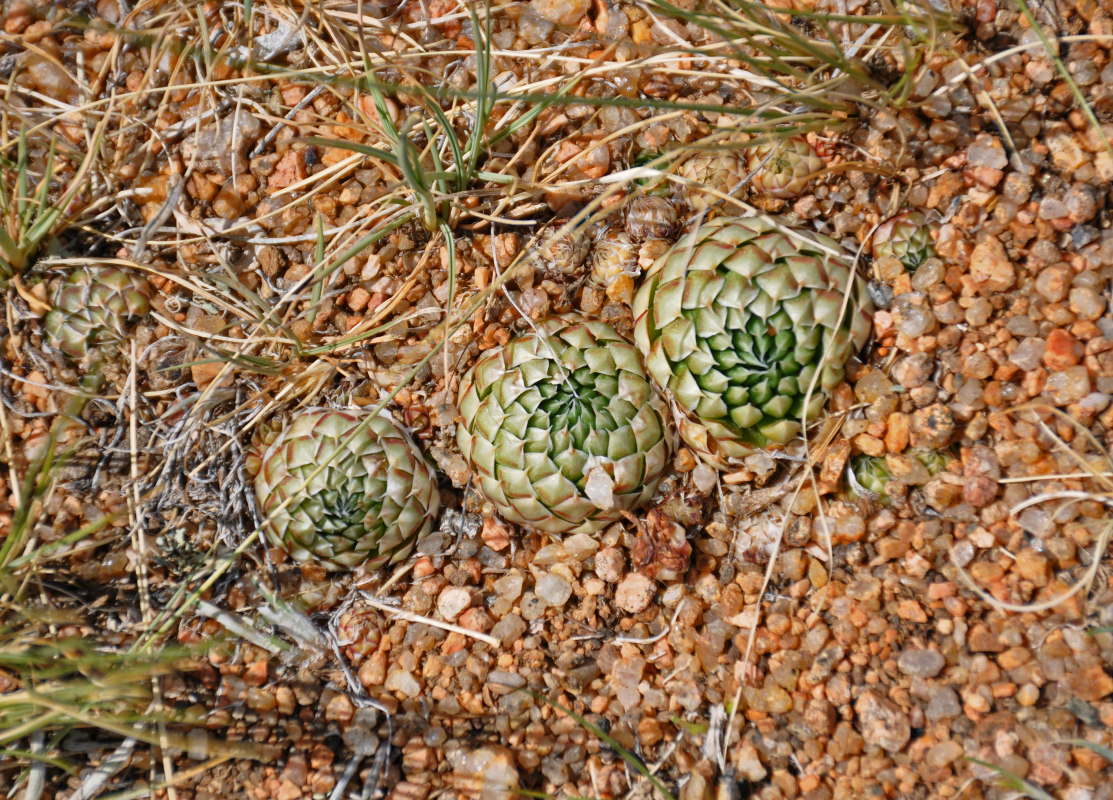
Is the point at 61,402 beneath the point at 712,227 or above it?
beneath

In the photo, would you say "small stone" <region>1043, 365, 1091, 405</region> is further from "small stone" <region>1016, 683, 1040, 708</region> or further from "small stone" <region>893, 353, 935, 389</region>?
"small stone" <region>1016, 683, 1040, 708</region>

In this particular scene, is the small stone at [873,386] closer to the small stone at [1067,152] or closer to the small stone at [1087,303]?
the small stone at [1087,303]

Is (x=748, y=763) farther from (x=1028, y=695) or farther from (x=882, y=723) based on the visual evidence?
(x=1028, y=695)

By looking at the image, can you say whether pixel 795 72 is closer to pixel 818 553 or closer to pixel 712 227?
pixel 712 227

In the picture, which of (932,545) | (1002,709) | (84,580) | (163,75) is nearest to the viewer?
(1002,709)

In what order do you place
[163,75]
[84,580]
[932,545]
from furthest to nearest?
[163,75] < [84,580] < [932,545]

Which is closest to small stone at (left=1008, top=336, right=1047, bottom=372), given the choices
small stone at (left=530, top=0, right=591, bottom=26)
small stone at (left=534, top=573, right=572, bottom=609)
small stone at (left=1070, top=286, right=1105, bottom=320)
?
small stone at (left=1070, top=286, right=1105, bottom=320)

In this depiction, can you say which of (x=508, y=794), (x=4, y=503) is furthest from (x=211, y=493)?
(x=508, y=794)

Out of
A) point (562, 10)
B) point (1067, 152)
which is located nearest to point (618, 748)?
point (1067, 152)
